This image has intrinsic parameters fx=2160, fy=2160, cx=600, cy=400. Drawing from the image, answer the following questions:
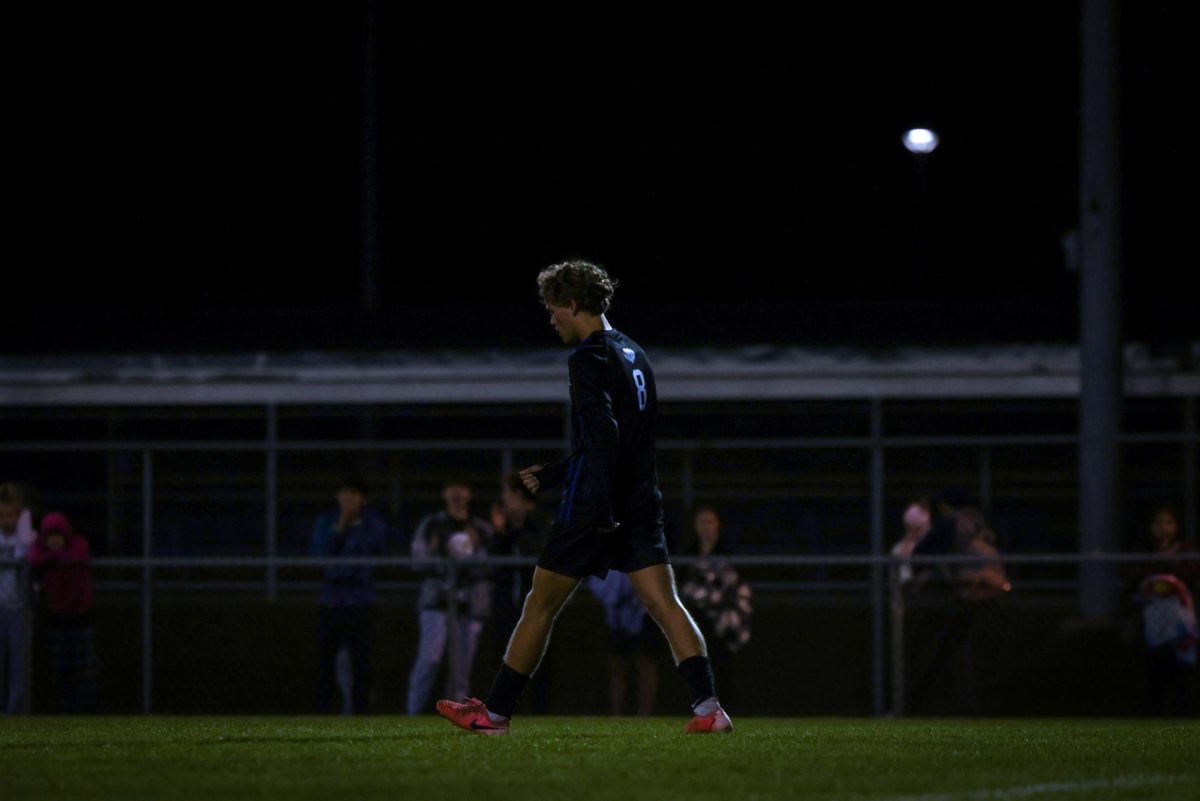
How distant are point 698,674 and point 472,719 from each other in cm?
83

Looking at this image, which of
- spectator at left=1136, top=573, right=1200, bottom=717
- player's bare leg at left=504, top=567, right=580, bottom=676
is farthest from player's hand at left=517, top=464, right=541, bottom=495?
spectator at left=1136, top=573, right=1200, bottom=717

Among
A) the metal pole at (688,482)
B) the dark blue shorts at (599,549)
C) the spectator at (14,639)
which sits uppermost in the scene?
the metal pole at (688,482)

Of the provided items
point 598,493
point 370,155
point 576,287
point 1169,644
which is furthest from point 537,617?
point 370,155

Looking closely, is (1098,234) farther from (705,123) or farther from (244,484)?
(705,123)

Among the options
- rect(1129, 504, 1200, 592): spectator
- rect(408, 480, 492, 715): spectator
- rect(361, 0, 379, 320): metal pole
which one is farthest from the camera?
rect(361, 0, 379, 320): metal pole

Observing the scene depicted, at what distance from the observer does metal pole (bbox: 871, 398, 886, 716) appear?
44.0ft

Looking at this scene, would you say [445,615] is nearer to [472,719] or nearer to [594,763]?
[472,719]

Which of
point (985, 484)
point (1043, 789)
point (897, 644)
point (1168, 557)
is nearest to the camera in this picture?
point (1043, 789)

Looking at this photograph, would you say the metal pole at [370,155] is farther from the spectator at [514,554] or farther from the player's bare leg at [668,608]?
the player's bare leg at [668,608]

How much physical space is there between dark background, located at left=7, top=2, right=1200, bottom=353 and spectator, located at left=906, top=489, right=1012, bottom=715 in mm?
24982

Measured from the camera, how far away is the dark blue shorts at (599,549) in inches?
293

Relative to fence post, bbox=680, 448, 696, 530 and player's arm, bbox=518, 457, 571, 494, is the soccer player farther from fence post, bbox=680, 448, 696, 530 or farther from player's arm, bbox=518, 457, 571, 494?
fence post, bbox=680, 448, 696, 530

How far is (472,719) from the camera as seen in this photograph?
25.4ft

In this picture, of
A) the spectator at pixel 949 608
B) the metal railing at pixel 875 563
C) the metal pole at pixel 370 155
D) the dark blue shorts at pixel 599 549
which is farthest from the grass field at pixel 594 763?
the metal pole at pixel 370 155
